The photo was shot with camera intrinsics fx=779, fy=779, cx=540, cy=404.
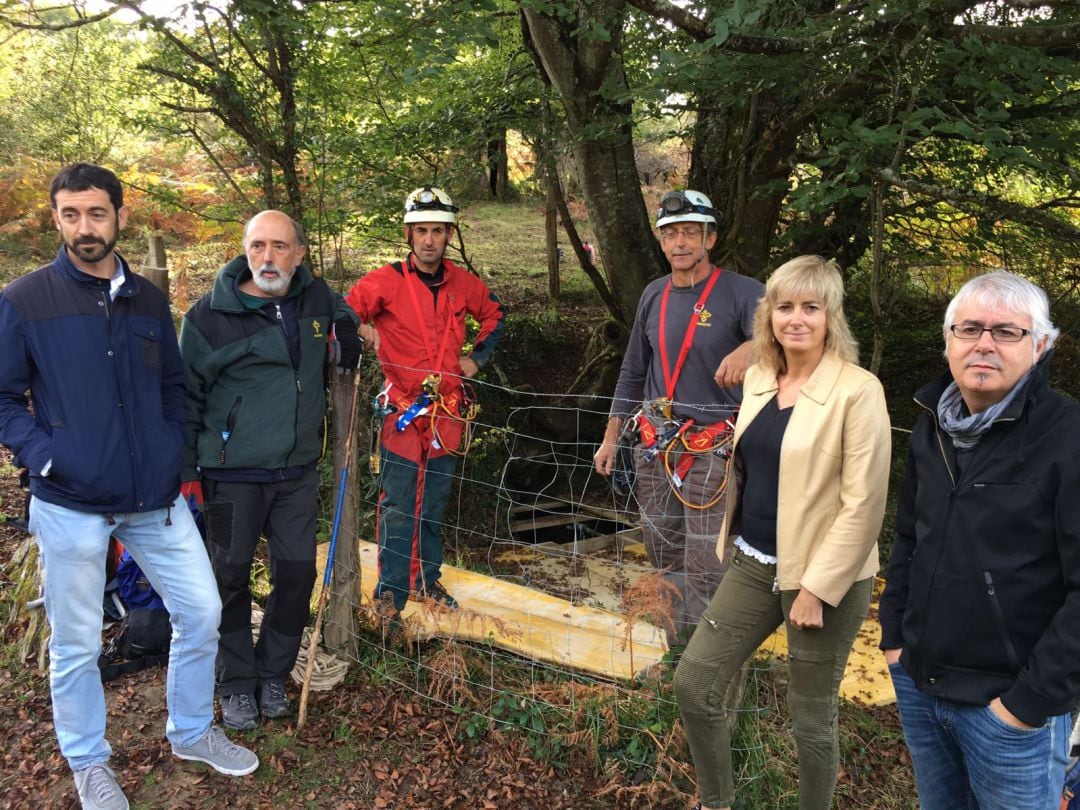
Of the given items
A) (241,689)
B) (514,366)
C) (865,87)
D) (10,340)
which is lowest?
(241,689)

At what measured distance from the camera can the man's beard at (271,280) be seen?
356 cm

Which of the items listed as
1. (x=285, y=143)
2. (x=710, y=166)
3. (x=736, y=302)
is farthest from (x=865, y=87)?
(x=285, y=143)

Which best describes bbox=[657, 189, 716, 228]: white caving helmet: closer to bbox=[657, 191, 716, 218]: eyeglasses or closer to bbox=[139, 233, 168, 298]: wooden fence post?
bbox=[657, 191, 716, 218]: eyeglasses

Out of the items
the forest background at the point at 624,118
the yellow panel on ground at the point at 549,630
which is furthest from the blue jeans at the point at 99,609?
the forest background at the point at 624,118

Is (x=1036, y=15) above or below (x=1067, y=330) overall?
above

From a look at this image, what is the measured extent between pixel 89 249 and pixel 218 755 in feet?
7.29

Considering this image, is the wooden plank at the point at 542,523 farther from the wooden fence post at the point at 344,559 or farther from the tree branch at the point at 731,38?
the tree branch at the point at 731,38

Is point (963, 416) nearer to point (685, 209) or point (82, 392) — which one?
point (685, 209)

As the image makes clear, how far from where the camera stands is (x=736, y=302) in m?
3.98

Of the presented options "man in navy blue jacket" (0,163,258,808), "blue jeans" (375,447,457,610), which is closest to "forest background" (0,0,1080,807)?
"man in navy blue jacket" (0,163,258,808)

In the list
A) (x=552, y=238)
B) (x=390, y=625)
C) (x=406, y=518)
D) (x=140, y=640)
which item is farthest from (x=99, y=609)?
(x=552, y=238)

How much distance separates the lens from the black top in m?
2.77

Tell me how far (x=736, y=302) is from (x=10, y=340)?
10.4ft

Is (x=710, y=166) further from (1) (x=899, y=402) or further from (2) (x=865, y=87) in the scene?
(1) (x=899, y=402)
